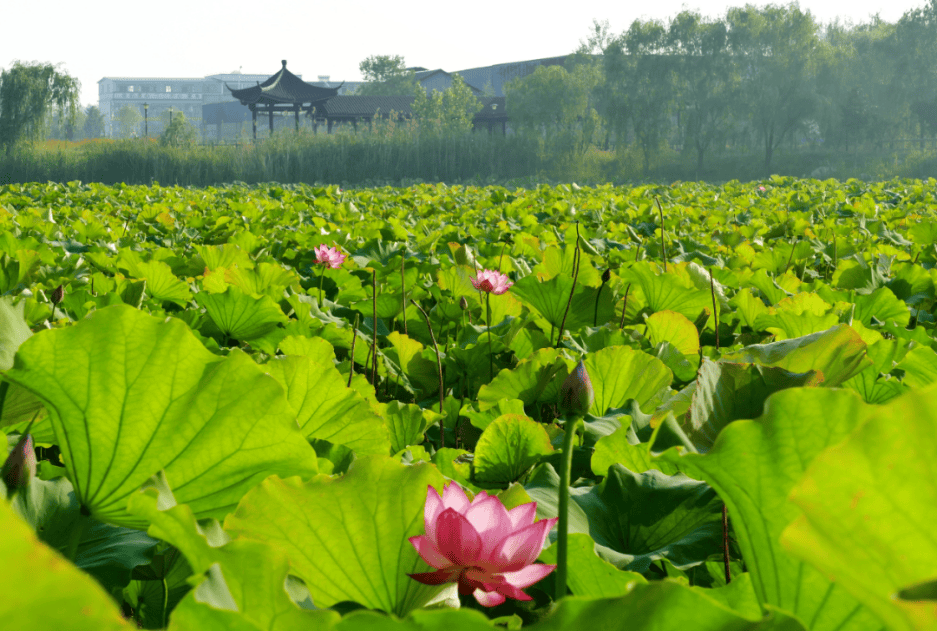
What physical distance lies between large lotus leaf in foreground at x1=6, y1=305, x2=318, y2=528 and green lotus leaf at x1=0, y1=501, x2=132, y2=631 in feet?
1.00

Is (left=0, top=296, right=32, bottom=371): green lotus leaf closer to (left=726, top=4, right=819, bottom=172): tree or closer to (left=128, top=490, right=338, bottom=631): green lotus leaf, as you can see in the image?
(left=128, top=490, right=338, bottom=631): green lotus leaf

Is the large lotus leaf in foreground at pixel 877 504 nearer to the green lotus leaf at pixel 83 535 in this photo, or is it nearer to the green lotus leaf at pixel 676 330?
the green lotus leaf at pixel 83 535

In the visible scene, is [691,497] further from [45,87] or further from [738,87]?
[738,87]

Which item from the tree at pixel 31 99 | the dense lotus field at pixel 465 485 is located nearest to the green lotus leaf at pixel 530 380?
the dense lotus field at pixel 465 485

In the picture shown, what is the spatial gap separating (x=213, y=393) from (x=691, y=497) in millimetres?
353

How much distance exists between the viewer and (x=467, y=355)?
1.18m

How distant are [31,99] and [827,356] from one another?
69.0 feet

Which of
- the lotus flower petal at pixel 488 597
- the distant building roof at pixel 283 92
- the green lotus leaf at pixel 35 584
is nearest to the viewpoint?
the green lotus leaf at pixel 35 584

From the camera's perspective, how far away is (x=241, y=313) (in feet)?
4.06

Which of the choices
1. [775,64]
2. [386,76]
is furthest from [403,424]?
[386,76]

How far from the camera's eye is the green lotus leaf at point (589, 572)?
1.35ft

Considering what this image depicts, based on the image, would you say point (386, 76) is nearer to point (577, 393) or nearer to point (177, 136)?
point (177, 136)

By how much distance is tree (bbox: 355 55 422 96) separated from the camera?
4781 cm

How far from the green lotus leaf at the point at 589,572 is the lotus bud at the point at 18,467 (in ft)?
1.10
